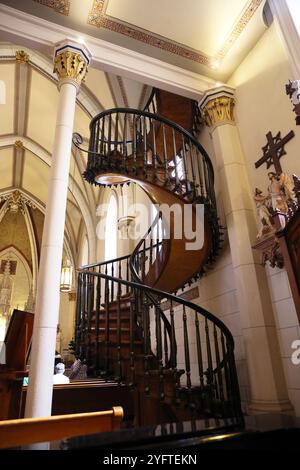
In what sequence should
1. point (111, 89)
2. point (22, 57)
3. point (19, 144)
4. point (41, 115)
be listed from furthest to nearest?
point (19, 144) → point (41, 115) → point (22, 57) → point (111, 89)

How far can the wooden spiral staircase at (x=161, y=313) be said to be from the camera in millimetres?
2900

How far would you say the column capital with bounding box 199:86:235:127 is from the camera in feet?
15.2

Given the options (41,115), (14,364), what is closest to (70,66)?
(14,364)

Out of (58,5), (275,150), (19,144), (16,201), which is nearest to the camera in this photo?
(275,150)

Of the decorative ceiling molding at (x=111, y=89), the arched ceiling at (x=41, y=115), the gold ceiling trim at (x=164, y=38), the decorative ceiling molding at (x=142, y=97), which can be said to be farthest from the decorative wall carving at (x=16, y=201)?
the gold ceiling trim at (x=164, y=38)

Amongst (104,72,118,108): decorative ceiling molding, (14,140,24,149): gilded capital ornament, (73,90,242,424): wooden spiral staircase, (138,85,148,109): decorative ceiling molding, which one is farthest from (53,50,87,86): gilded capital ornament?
(14,140,24,149): gilded capital ornament

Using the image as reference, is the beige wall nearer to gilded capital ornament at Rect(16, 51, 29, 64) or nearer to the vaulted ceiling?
the vaulted ceiling

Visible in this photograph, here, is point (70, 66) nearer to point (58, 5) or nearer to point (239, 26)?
point (58, 5)

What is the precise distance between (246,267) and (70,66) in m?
3.44

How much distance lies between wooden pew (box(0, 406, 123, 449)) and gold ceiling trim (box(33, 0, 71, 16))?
4.79 m

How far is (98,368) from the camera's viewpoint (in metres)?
3.28

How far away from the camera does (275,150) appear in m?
3.68

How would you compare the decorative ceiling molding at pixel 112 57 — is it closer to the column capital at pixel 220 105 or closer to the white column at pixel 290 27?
the column capital at pixel 220 105
